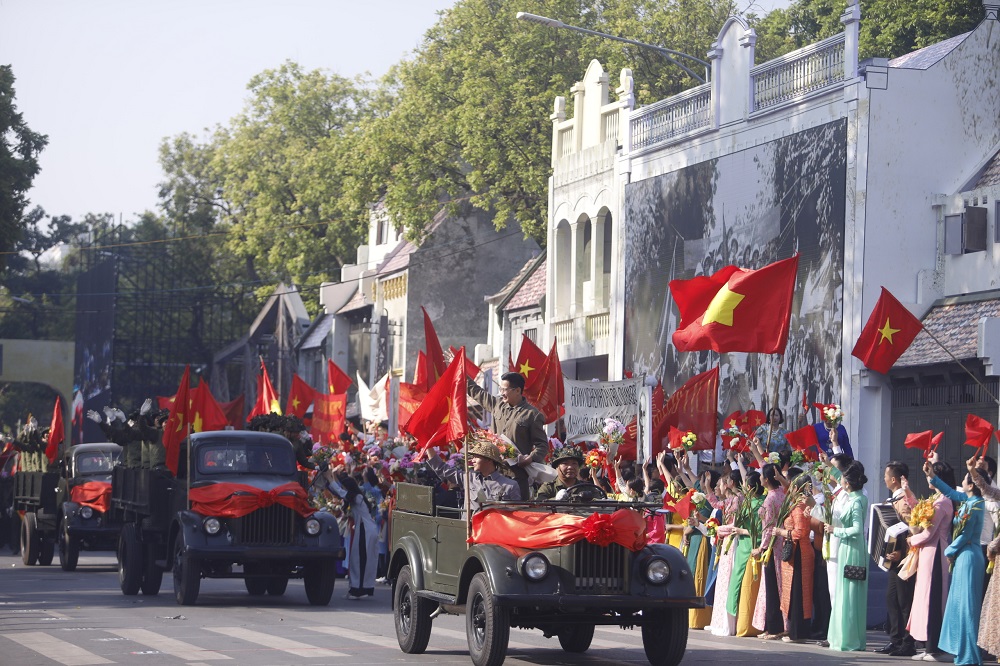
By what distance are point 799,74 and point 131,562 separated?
14.7 m

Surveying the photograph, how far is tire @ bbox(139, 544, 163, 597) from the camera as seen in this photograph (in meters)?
23.0

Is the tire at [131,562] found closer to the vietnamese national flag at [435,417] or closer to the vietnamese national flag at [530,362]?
the vietnamese national flag at [435,417]

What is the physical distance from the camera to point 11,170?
36.6 metres

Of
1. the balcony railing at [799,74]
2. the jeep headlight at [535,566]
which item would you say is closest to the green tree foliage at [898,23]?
the balcony railing at [799,74]

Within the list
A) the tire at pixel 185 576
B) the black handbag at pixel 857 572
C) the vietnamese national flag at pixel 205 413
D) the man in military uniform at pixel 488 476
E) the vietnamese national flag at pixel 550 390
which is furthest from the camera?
the vietnamese national flag at pixel 550 390

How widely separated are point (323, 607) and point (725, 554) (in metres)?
5.47

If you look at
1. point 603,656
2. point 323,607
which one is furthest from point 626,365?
point 603,656

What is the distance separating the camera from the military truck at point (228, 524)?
831 inches

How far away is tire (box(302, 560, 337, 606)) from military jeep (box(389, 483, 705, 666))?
7409 mm

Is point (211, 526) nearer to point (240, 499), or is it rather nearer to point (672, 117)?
point (240, 499)

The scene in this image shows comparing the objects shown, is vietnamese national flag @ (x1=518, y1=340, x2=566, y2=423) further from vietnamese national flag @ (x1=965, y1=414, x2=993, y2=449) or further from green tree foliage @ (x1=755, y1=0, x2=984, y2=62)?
green tree foliage @ (x1=755, y1=0, x2=984, y2=62)

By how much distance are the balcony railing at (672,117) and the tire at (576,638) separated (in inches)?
778

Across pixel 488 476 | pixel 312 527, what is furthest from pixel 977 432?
pixel 312 527

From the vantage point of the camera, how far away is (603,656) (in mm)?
15164
